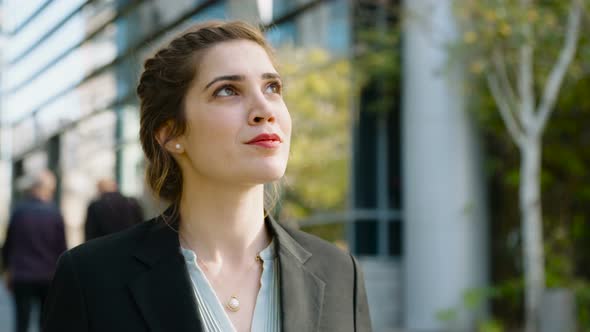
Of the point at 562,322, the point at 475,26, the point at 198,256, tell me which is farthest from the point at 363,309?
the point at 475,26

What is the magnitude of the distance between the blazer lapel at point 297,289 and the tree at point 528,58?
751 centimetres

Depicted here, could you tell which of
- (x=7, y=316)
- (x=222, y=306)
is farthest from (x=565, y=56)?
(x=7, y=316)

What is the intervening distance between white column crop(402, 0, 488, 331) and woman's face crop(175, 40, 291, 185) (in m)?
9.57

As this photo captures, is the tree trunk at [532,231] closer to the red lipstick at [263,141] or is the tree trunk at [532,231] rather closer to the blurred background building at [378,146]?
the blurred background building at [378,146]

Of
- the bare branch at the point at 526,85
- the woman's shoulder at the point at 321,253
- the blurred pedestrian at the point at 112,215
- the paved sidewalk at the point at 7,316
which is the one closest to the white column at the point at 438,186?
the bare branch at the point at 526,85

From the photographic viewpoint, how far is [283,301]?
2035 mm

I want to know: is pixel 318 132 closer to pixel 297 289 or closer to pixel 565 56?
pixel 565 56

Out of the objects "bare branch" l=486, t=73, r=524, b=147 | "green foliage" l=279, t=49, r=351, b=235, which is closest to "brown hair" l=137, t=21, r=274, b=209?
"bare branch" l=486, t=73, r=524, b=147

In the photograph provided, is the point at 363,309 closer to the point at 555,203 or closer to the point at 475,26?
the point at 475,26

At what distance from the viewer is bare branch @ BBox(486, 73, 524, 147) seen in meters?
9.88

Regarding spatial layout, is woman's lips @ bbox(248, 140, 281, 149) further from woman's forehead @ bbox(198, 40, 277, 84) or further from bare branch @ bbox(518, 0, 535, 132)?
bare branch @ bbox(518, 0, 535, 132)

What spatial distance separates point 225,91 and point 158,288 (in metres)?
0.50

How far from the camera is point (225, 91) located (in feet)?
6.69

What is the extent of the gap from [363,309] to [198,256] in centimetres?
45
